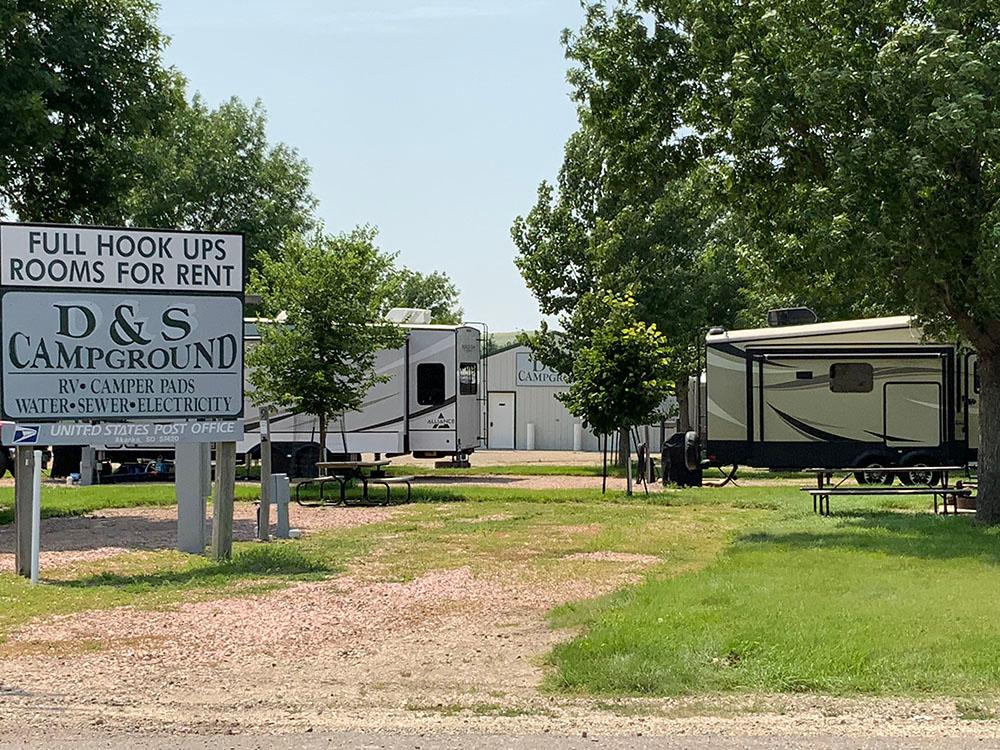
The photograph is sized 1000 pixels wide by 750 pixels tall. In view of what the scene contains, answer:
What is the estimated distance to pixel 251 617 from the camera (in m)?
10.8

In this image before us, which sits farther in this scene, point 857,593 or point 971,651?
point 857,593

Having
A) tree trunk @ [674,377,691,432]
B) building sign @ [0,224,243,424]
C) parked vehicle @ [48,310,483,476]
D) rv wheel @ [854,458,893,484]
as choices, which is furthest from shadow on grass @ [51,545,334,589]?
tree trunk @ [674,377,691,432]

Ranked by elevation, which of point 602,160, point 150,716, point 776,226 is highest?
point 602,160

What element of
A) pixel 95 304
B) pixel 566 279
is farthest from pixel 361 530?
pixel 566 279

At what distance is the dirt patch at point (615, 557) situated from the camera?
14320 mm

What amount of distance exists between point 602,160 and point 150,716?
1439 cm

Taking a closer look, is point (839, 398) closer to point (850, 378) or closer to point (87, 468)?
point (850, 378)

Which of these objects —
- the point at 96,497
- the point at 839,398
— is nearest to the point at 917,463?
the point at 839,398

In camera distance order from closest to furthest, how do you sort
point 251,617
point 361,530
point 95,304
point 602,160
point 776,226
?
1. point 251,617
2. point 95,304
3. point 776,226
4. point 361,530
5. point 602,160

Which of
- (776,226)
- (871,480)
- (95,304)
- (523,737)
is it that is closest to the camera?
(523,737)

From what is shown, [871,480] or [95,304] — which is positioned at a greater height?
[95,304]

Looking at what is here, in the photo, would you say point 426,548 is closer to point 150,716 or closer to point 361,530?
point 361,530

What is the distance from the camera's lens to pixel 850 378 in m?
26.2

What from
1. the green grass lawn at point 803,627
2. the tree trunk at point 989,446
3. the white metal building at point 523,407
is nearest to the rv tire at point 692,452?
the tree trunk at point 989,446
